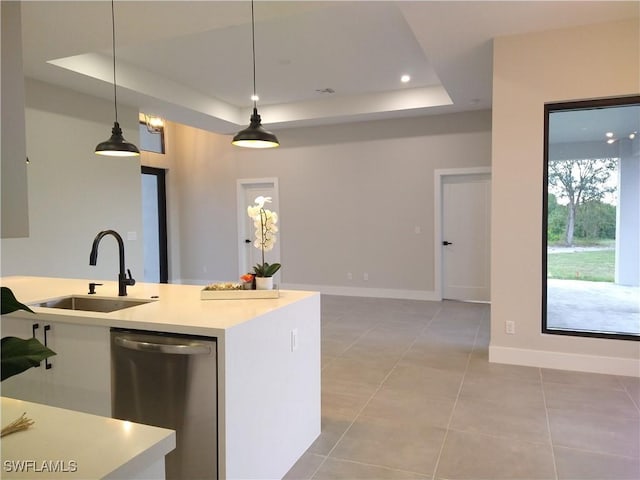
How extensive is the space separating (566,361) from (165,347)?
3389 millimetres

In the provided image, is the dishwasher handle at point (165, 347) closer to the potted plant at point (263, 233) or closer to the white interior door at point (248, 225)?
the potted plant at point (263, 233)

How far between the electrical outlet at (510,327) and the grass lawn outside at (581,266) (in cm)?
53

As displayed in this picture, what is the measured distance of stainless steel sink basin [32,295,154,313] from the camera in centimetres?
260

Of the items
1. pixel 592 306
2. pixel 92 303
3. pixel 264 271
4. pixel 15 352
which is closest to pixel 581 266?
pixel 592 306

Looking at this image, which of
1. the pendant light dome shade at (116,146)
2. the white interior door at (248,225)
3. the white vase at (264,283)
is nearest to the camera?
the white vase at (264,283)

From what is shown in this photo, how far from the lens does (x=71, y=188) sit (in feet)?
17.4

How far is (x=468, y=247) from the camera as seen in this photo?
6801mm

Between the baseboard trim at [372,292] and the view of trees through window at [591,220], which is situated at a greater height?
the view of trees through window at [591,220]

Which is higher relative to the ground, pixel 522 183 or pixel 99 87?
pixel 99 87

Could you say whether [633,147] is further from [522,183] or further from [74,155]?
[74,155]

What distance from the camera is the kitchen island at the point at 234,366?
1.83 metres

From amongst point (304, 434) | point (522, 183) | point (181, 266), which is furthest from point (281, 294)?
point (181, 266)

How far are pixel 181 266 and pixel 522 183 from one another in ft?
22.7

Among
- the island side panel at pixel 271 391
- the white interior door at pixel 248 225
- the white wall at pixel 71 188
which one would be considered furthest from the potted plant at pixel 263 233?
the white interior door at pixel 248 225
